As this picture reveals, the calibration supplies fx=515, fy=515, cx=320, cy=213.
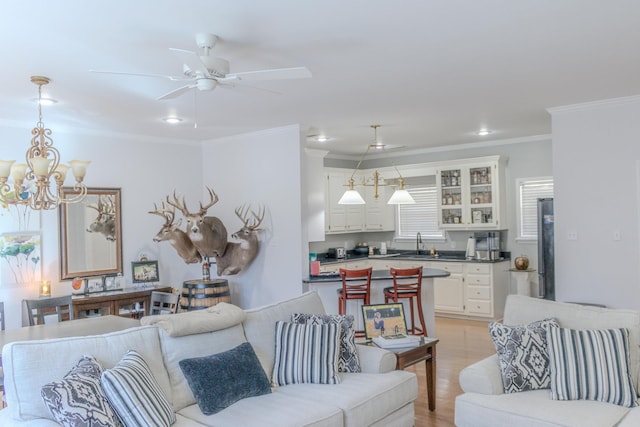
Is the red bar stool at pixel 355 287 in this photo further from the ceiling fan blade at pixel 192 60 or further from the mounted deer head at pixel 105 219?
the ceiling fan blade at pixel 192 60

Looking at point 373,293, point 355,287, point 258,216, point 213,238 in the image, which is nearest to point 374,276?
point 373,293

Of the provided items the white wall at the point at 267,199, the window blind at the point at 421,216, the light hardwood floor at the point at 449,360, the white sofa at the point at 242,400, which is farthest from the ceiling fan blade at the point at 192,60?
the window blind at the point at 421,216

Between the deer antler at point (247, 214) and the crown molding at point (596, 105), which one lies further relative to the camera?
the deer antler at point (247, 214)

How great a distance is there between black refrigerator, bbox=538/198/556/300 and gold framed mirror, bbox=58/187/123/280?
5408mm

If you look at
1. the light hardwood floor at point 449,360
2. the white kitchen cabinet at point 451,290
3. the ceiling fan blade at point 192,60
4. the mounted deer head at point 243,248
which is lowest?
the light hardwood floor at point 449,360

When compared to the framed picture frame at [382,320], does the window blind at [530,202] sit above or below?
above

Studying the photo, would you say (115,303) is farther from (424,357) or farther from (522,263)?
(522,263)

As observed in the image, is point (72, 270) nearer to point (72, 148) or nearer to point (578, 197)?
point (72, 148)

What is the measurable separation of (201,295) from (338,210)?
10.8ft

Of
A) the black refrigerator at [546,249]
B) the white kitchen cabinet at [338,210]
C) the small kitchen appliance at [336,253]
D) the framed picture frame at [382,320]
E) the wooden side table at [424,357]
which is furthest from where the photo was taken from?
the small kitchen appliance at [336,253]

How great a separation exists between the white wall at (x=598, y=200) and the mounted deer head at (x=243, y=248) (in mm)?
3271

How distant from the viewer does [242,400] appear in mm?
2879

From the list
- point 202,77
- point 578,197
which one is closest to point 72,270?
point 202,77

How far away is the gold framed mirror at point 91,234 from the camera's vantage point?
222 inches
